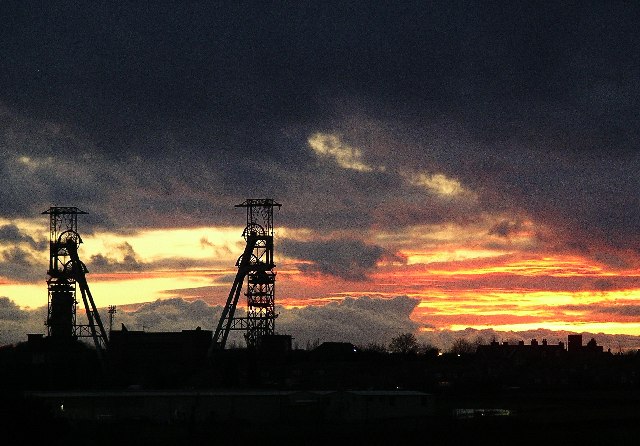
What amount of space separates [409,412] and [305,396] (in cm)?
774

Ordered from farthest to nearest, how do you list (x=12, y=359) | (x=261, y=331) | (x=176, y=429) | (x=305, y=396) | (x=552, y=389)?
(x=552, y=389), (x=12, y=359), (x=261, y=331), (x=305, y=396), (x=176, y=429)

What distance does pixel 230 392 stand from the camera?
70625 mm

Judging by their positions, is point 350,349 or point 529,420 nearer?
point 529,420

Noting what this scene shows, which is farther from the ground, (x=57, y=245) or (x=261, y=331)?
(x=57, y=245)

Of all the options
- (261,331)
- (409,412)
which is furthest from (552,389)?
(409,412)

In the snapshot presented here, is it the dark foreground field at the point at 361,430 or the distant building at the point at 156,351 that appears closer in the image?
the dark foreground field at the point at 361,430

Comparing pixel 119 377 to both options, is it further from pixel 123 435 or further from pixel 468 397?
pixel 123 435

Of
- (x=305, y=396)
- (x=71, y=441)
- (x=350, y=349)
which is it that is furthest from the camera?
(x=350, y=349)

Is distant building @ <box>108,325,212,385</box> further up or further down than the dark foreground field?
further up

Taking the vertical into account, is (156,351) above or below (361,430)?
above

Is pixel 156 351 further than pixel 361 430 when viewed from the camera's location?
Yes

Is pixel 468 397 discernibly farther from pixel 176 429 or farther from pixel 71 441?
pixel 71 441

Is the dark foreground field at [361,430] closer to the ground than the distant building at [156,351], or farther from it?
closer to the ground

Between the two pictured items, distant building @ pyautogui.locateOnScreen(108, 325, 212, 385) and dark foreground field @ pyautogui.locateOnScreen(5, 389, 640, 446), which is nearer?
dark foreground field @ pyautogui.locateOnScreen(5, 389, 640, 446)
